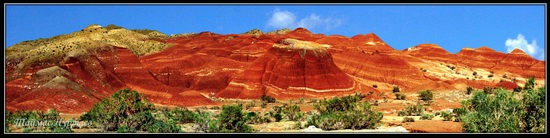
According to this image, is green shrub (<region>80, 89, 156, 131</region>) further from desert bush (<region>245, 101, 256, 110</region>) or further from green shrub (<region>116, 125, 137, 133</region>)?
desert bush (<region>245, 101, 256, 110</region>)

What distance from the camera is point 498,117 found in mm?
27656

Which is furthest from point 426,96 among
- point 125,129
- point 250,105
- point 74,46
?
point 74,46

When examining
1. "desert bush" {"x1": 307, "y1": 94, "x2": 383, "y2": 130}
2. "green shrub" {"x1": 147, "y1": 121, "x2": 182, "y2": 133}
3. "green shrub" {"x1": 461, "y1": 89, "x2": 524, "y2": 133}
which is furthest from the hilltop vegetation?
"green shrub" {"x1": 461, "y1": 89, "x2": 524, "y2": 133}

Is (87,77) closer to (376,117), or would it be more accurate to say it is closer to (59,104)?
(59,104)

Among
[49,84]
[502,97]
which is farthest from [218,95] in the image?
[502,97]

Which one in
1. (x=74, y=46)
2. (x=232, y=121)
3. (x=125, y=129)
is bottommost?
(x=125, y=129)

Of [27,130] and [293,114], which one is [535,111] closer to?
[293,114]

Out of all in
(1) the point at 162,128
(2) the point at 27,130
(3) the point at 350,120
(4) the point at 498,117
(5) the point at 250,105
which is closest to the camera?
(4) the point at 498,117

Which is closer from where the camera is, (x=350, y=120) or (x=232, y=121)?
(x=350, y=120)

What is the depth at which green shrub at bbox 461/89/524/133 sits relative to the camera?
27.1 m

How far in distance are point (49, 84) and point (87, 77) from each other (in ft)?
32.8

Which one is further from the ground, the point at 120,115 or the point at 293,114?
the point at 120,115
